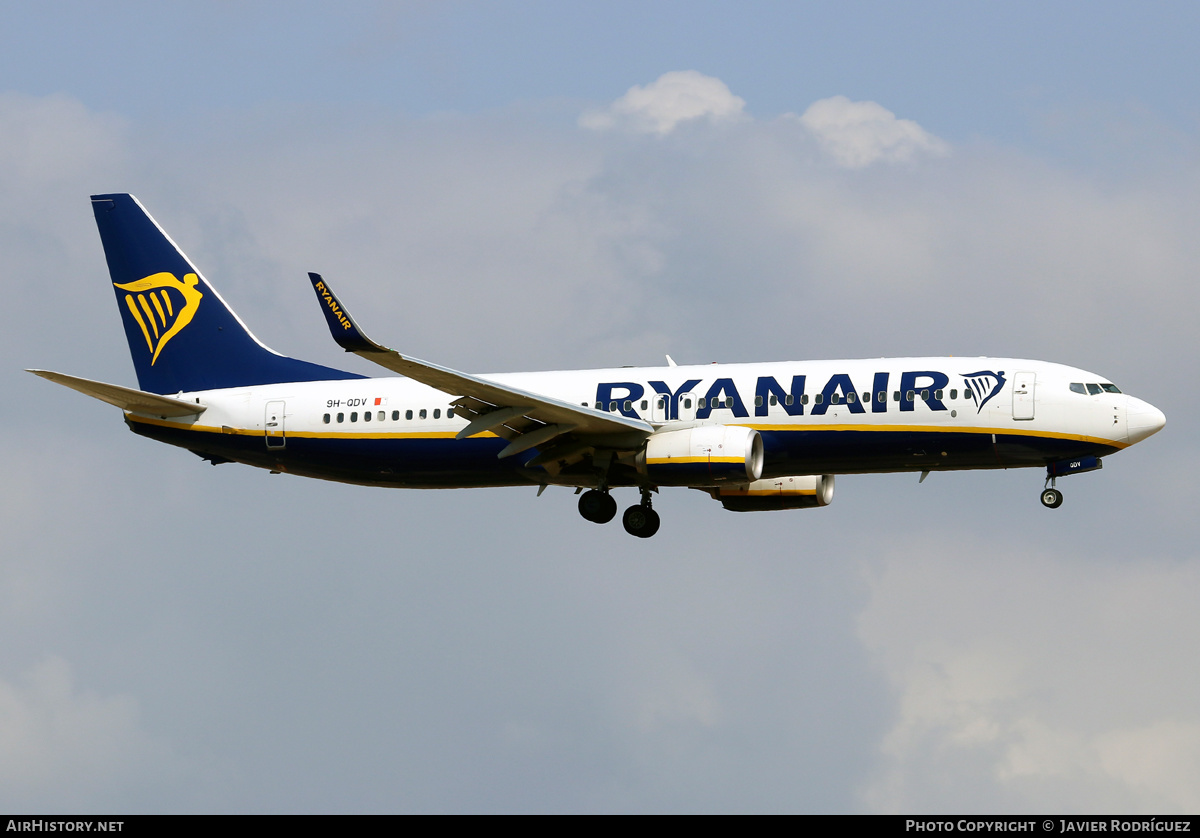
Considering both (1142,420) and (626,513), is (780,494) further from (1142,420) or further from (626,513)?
(1142,420)

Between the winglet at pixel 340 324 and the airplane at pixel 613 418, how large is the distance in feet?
0.13

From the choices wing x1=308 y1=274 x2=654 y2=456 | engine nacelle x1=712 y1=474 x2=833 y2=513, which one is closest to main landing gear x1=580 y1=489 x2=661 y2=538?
wing x1=308 y1=274 x2=654 y2=456

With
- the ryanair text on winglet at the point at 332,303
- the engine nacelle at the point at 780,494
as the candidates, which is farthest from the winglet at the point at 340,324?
the engine nacelle at the point at 780,494

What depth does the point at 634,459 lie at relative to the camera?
52.2 meters

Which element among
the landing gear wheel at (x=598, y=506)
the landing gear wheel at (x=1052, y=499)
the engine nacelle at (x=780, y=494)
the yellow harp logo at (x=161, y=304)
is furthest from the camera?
the yellow harp logo at (x=161, y=304)

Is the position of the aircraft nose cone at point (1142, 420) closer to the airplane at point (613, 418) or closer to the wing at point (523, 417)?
the airplane at point (613, 418)

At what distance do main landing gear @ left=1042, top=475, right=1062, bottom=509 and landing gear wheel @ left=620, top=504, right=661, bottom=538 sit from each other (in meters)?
11.4

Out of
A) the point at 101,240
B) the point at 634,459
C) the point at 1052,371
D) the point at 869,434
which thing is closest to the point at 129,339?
the point at 101,240

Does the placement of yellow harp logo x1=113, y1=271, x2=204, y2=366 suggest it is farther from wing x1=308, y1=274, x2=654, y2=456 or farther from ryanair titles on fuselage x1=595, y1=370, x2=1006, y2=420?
ryanair titles on fuselage x1=595, y1=370, x2=1006, y2=420

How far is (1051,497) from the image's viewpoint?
50.9m

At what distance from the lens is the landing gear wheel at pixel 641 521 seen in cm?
5406
